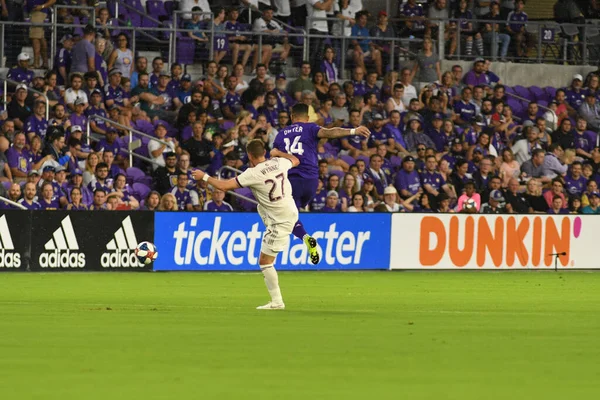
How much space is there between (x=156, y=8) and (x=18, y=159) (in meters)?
6.15

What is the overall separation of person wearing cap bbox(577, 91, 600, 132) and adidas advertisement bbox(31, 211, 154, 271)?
41.9ft

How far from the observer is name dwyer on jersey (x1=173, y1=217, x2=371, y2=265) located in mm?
22766

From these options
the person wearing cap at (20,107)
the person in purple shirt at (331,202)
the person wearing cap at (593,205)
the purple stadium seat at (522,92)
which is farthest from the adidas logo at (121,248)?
the purple stadium seat at (522,92)

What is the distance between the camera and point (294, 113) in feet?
53.2

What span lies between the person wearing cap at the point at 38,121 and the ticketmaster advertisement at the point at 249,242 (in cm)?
298

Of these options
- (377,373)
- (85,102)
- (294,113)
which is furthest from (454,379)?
(85,102)

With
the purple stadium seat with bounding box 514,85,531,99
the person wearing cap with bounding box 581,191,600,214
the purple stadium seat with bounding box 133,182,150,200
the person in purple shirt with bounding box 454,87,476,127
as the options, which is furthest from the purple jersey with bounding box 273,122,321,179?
the purple stadium seat with bounding box 514,85,531,99

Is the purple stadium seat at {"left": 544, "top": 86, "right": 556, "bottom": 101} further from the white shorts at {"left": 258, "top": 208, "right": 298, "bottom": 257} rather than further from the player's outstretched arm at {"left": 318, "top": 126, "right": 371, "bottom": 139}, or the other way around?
the white shorts at {"left": 258, "top": 208, "right": 298, "bottom": 257}

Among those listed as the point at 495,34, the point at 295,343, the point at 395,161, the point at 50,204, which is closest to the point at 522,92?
the point at 495,34

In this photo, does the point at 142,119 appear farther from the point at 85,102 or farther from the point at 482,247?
the point at 482,247

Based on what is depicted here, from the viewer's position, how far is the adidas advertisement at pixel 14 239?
2142 cm

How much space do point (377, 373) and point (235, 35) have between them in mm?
19998

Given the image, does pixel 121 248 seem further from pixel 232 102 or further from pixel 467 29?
pixel 467 29

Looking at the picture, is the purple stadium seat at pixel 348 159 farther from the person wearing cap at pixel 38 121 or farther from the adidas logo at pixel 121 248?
the person wearing cap at pixel 38 121
